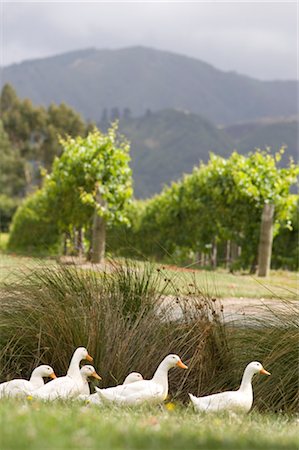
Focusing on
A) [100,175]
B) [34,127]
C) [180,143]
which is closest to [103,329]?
[100,175]

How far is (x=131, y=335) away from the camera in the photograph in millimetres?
6758

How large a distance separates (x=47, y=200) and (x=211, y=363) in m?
21.8

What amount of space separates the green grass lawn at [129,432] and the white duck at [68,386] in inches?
25.1

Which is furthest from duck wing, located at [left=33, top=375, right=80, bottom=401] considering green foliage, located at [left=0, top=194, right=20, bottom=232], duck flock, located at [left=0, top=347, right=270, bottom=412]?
green foliage, located at [left=0, top=194, right=20, bottom=232]

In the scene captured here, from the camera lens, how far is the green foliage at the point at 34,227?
30.9m

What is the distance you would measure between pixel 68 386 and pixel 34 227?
87.2 feet

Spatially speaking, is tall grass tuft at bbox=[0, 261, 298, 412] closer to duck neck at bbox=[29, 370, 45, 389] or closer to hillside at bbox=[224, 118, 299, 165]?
duck neck at bbox=[29, 370, 45, 389]

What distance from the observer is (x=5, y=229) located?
58781mm

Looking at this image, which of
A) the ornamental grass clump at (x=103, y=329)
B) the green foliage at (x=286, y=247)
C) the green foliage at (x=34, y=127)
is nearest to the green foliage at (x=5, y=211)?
the green foliage at (x=34, y=127)

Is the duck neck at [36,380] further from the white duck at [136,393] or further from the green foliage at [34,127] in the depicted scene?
the green foliage at [34,127]

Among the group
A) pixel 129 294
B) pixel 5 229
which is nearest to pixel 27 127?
pixel 5 229

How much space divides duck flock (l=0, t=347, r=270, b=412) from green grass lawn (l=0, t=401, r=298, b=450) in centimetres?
51

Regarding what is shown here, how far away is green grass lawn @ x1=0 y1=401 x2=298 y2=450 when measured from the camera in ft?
11.2

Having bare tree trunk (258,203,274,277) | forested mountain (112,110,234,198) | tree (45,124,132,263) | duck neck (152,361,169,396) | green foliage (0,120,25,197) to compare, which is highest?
forested mountain (112,110,234,198)
